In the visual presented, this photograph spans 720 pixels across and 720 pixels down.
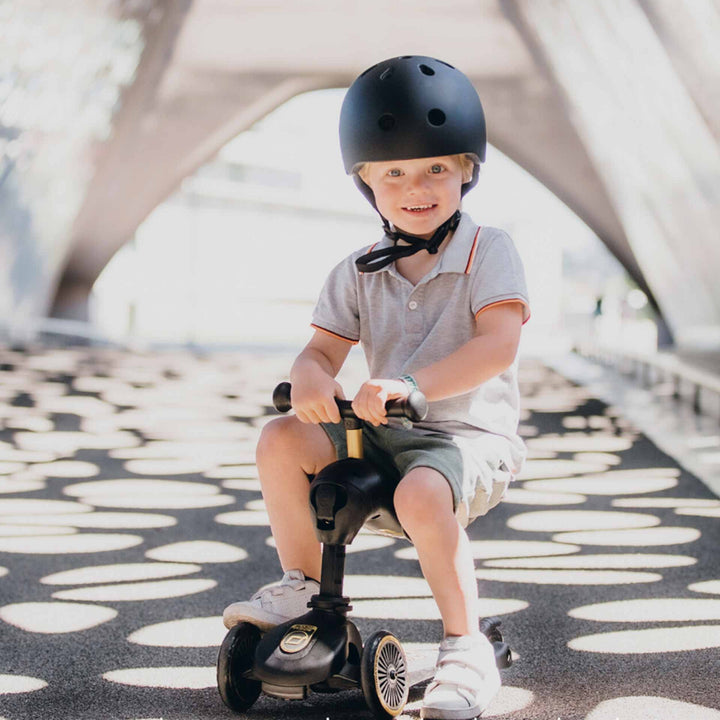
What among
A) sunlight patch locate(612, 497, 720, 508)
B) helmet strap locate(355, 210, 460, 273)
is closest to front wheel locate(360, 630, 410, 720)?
helmet strap locate(355, 210, 460, 273)

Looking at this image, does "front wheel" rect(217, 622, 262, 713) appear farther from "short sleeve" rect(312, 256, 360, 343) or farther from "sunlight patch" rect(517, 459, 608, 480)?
"sunlight patch" rect(517, 459, 608, 480)

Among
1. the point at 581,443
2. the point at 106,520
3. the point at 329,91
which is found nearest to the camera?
the point at 106,520

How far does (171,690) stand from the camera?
1.94m

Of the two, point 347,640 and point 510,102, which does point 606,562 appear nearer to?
point 347,640

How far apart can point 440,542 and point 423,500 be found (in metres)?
0.08

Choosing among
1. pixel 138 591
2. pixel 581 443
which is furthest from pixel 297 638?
pixel 581 443

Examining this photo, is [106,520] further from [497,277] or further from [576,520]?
[497,277]

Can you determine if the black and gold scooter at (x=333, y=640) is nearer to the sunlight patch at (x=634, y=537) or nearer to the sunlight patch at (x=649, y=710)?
the sunlight patch at (x=649, y=710)

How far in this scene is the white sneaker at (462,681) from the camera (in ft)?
5.56

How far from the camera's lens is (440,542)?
175 cm

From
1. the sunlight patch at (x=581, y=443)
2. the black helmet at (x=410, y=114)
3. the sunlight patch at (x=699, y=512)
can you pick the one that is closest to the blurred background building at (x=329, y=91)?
the sunlight patch at (x=581, y=443)

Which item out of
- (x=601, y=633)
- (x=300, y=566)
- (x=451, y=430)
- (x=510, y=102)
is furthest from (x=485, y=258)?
(x=510, y=102)

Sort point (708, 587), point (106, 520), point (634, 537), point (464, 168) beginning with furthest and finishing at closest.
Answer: point (106, 520) < point (634, 537) < point (708, 587) < point (464, 168)

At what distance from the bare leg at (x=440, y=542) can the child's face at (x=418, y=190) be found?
0.53 metres
